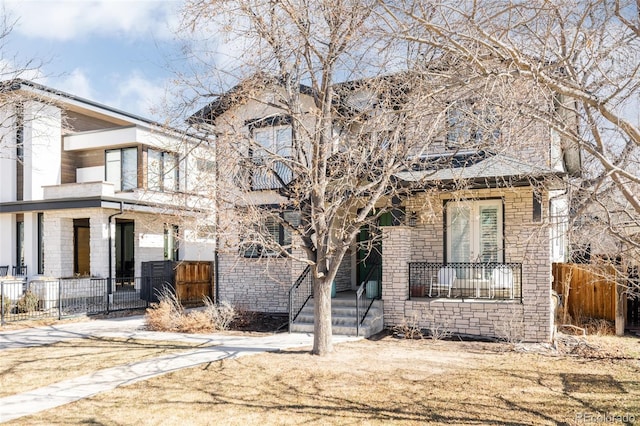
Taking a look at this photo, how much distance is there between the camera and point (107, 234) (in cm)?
2081

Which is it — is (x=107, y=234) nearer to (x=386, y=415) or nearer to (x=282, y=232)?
(x=282, y=232)

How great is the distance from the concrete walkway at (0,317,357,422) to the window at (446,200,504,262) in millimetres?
4099

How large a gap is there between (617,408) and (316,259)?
550cm

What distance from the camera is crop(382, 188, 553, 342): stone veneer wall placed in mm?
12062

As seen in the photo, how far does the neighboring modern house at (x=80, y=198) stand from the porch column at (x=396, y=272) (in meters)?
8.81

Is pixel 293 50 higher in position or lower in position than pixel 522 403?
higher

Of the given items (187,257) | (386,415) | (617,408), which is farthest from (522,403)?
(187,257)

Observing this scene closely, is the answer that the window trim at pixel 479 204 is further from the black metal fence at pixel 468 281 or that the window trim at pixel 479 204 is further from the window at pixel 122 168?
the window at pixel 122 168

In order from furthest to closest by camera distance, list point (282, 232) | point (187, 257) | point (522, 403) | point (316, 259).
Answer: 1. point (187, 257)
2. point (282, 232)
3. point (316, 259)
4. point (522, 403)

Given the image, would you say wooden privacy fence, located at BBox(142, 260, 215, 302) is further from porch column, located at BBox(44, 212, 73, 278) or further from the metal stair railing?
porch column, located at BBox(44, 212, 73, 278)

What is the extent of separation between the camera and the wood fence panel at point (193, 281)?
1859 centimetres

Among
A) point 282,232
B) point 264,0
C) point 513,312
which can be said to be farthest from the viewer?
point 282,232

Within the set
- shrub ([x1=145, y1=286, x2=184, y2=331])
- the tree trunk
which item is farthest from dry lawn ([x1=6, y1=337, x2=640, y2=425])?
shrub ([x1=145, y1=286, x2=184, y2=331])

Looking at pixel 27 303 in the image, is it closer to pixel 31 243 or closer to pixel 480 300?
pixel 31 243
